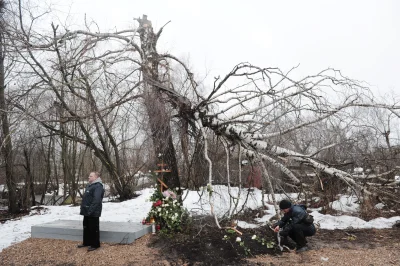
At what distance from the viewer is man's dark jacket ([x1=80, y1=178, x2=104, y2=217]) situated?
5.45 meters

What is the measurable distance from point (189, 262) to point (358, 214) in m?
5.27

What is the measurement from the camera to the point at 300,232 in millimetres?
5238

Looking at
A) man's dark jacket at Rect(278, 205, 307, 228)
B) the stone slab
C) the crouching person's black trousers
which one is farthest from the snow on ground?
the crouching person's black trousers

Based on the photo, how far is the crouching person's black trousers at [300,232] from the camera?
5.24 meters

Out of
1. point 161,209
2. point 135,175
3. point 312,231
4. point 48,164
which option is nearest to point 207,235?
point 161,209

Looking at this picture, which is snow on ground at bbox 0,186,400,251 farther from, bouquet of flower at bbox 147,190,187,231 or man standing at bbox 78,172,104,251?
man standing at bbox 78,172,104,251

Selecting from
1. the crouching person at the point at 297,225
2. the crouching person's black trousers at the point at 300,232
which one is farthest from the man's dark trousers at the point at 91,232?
the crouching person's black trousers at the point at 300,232

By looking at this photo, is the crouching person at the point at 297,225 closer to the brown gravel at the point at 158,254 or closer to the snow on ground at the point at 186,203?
the brown gravel at the point at 158,254

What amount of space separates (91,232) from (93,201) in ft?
1.80

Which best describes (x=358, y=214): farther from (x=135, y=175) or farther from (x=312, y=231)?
(x=135, y=175)

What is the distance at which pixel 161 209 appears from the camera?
618 centimetres

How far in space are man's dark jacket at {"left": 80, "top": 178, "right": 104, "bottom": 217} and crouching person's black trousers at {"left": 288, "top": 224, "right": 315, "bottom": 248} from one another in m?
3.32

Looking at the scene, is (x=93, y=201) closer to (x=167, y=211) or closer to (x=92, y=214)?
(x=92, y=214)

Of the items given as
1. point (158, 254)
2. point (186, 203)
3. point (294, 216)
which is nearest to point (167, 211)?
point (158, 254)
